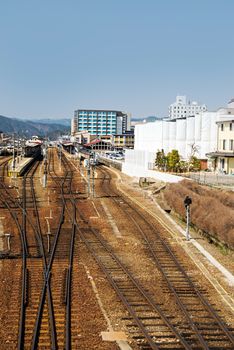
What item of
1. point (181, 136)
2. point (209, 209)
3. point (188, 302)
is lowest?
point (188, 302)

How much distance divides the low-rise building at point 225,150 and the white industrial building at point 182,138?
167 centimetres

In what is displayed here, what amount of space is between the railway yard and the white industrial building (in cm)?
2834

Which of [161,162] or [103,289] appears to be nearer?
[103,289]

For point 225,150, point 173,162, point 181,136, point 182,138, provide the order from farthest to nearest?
point 181,136, point 182,138, point 173,162, point 225,150

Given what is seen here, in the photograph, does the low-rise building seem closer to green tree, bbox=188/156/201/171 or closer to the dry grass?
green tree, bbox=188/156/201/171

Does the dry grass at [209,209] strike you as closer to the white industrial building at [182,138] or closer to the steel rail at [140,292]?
the steel rail at [140,292]

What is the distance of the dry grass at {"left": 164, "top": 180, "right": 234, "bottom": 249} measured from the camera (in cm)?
1891

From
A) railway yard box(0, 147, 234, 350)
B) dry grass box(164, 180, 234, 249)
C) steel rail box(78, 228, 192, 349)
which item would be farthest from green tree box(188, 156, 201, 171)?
steel rail box(78, 228, 192, 349)

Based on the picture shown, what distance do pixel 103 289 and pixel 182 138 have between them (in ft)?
158

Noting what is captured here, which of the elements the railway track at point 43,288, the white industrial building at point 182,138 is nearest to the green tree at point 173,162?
the white industrial building at point 182,138

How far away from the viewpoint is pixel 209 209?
22.4 metres

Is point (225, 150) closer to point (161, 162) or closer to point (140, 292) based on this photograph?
point (161, 162)

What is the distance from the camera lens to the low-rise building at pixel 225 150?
44.3 meters

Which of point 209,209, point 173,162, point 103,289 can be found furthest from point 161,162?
point 103,289
